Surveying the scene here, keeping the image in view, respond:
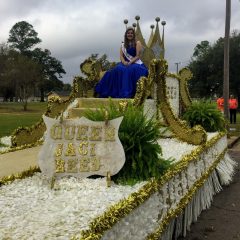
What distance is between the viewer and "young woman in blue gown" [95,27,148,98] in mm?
8055

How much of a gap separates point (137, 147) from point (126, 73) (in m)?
4.22

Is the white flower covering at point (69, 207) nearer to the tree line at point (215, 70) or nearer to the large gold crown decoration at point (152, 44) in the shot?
the large gold crown decoration at point (152, 44)

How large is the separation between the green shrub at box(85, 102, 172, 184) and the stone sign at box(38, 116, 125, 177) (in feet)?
0.44

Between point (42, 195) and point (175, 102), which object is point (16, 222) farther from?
point (175, 102)

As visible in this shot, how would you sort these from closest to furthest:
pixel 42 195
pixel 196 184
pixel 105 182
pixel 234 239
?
pixel 42 195, pixel 105 182, pixel 234 239, pixel 196 184

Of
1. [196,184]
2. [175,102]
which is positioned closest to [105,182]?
[196,184]

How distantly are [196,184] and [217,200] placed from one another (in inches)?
56.1

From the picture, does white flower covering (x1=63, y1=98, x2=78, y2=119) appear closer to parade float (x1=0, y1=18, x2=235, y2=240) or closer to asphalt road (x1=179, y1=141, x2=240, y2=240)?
parade float (x1=0, y1=18, x2=235, y2=240)

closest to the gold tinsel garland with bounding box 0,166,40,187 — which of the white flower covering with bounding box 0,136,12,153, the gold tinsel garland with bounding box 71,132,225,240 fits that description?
the gold tinsel garland with bounding box 71,132,225,240

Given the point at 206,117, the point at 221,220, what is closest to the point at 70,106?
the point at 206,117

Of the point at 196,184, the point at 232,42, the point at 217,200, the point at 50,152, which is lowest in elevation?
the point at 217,200

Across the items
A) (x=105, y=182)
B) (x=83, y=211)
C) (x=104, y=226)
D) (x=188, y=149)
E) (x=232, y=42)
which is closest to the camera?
(x=104, y=226)

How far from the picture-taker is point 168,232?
405 cm

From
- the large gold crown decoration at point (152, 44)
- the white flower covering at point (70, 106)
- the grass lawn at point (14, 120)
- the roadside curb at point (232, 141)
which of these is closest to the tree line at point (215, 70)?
the grass lawn at point (14, 120)
